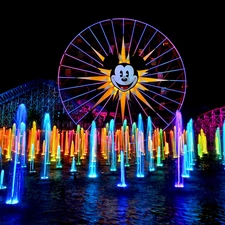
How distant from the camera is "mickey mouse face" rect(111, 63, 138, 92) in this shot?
21.0 metres

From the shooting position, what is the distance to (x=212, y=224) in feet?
21.0

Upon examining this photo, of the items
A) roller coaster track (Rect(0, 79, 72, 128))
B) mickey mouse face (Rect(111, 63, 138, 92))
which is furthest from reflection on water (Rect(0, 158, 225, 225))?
roller coaster track (Rect(0, 79, 72, 128))

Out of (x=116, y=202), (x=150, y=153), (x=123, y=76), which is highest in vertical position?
(x=123, y=76)

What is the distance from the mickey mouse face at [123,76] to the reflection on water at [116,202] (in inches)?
373

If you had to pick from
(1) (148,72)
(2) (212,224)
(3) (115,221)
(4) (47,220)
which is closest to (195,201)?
(2) (212,224)

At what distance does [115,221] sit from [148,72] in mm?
16723

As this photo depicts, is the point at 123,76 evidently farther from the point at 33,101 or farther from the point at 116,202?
the point at 33,101

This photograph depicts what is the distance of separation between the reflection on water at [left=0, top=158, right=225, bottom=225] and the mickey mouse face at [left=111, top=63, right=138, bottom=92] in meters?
9.46

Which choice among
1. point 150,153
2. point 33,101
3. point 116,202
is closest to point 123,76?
point 150,153

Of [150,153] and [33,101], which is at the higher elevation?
[33,101]

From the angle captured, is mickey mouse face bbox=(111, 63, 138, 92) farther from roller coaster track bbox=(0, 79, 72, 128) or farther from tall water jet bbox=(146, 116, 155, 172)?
roller coaster track bbox=(0, 79, 72, 128)

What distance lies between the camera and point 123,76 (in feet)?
68.8

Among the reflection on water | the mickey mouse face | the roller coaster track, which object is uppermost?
the roller coaster track

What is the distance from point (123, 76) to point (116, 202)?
44.0ft
